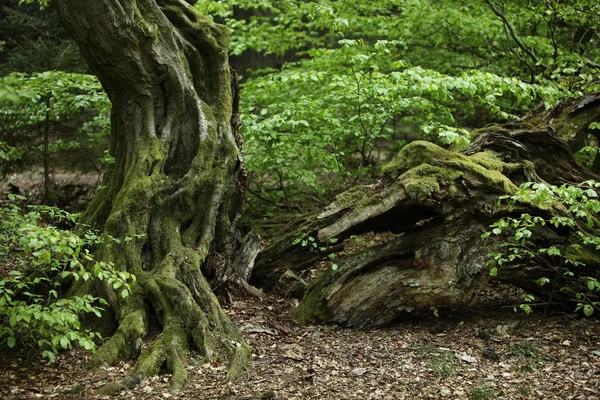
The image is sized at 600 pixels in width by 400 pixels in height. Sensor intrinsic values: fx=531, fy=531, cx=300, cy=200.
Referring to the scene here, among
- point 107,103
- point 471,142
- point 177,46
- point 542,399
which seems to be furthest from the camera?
point 107,103

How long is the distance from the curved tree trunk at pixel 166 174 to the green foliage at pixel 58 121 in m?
1.87

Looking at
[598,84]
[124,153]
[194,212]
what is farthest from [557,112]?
[124,153]

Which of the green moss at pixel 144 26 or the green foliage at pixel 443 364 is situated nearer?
the green foliage at pixel 443 364

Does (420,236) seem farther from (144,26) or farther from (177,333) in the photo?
(144,26)

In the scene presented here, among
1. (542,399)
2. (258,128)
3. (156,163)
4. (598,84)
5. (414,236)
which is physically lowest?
(542,399)

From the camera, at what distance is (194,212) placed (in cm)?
686

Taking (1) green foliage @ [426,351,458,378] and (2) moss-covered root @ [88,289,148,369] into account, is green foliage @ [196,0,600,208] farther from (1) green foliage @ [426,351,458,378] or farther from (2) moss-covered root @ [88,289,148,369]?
(2) moss-covered root @ [88,289,148,369]

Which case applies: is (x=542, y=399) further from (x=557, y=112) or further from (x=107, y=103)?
(x=107, y=103)

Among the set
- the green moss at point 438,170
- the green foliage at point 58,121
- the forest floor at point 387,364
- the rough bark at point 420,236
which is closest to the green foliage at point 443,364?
the forest floor at point 387,364

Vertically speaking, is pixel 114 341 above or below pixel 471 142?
below

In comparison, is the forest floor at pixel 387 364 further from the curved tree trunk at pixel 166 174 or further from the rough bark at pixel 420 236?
the rough bark at pixel 420 236

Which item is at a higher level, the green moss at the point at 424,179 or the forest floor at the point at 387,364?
the green moss at the point at 424,179

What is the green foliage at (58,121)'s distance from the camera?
872cm

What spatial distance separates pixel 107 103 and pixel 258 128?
9.95 feet
